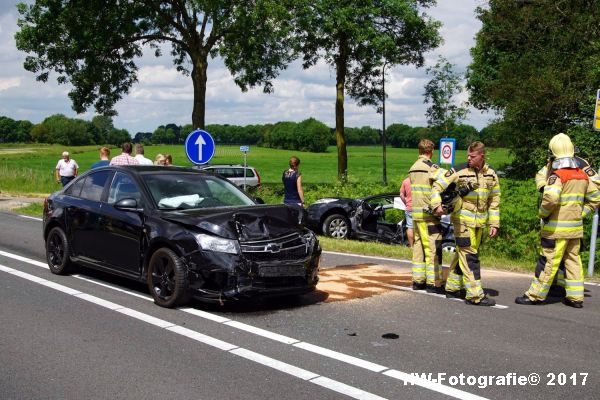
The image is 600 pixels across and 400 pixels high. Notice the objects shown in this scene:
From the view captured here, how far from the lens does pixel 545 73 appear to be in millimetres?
23500

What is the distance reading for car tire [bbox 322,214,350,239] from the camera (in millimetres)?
13941

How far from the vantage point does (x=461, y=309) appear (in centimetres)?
683

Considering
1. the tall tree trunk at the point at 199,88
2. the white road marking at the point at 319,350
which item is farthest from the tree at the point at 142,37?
the white road marking at the point at 319,350

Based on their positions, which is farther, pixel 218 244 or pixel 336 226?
pixel 336 226

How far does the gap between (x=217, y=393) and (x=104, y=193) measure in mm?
4198

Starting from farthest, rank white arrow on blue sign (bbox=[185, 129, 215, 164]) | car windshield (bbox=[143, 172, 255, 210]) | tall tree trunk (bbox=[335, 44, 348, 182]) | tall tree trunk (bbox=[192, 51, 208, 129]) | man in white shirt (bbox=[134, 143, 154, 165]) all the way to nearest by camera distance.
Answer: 1. tall tree trunk (bbox=[335, 44, 348, 182])
2. tall tree trunk (bbox=[192, 51, 208, 129])
3. white arrow on blue sign (bbox=[185, 129, 215, 164])
4. man in white shirt (bbox=[134, 143, 154, 165])
5. car windshield (bbox=[143, 172, 255, 210])

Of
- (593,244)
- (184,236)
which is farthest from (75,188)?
(593,244)

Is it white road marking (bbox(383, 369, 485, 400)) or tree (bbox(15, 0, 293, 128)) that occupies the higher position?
tree (bbox(15, 0, 293, 128))

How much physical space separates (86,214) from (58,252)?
3.15ft

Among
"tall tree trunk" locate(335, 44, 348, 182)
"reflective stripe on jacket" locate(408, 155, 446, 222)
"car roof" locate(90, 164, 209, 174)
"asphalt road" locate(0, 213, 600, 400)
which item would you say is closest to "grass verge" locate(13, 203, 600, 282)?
"asphalt road" locate(0, 213, 600, 400)

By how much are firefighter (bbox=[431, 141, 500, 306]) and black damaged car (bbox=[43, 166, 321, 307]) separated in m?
1.57

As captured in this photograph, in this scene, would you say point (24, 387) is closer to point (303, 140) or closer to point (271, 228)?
point (271, 228)

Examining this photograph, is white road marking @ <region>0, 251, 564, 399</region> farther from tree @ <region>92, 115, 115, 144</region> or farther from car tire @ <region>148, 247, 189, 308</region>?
tree @ <region>92, 115, 115, 144</region>

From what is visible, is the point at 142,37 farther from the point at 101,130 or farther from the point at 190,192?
the point at 101,130
